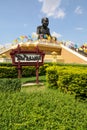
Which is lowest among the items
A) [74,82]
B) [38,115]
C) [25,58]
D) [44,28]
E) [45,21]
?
[74,82]

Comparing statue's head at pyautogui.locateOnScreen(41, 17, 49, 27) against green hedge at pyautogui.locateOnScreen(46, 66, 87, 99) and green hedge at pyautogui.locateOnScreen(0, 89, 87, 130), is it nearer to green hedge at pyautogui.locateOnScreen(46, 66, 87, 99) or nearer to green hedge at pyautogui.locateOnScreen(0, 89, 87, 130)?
green hedge at pyautogui.locateOnScreen(46, 66, 87, 99)

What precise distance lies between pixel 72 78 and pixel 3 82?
292cm

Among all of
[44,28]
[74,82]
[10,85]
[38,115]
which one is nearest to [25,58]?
[74,82]

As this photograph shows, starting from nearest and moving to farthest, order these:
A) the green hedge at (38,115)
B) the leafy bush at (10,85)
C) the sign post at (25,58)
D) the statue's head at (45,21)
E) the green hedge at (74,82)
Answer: the green hedge at (38,115) < the leafy bush at (10,85) < the green hedge at (74,82) < the sign post at (25,58) < the statue's head at (45,21)

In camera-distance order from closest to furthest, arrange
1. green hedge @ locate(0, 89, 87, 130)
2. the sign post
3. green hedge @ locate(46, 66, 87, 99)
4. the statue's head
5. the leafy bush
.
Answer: green hedge @ locate(0, 89, 87, 130), the leafy bush, green hedge @ locate(46, 66, 87, 99), the sign post, the statue's head

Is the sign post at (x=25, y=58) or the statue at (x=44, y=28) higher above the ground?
the statue at (x=44, y=28)

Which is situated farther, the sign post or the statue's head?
the statue's head

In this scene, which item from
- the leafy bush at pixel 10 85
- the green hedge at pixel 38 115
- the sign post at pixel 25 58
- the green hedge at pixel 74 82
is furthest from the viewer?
the sign post at pixel 25 58

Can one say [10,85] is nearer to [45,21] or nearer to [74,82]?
[74,82]

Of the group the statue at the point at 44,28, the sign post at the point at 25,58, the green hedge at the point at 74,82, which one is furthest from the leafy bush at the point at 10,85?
the statue at the point at 44,28

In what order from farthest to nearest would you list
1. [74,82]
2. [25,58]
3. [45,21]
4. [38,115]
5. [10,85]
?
1. [45,21]
2. [25,58]
3. [74,82]
4. [10,85]
5. [38,115]

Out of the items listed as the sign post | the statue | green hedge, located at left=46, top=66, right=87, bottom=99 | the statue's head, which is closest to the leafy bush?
green hedge, located at left=46, top=66, right=87, bottom=99

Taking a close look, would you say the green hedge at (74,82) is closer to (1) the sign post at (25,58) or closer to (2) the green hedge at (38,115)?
(1) the sign post at (25,58)

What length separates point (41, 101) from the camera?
21.8 feet
